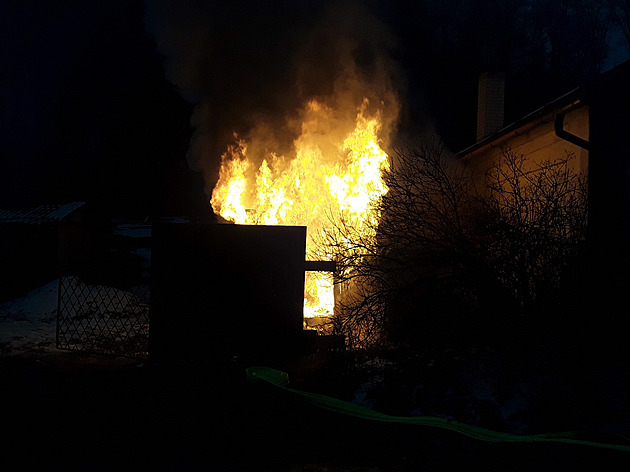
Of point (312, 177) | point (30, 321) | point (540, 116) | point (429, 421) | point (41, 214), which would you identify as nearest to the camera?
point (429, 421)

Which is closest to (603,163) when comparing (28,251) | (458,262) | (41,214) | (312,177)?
(458,262)

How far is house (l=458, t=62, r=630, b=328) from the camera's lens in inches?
234

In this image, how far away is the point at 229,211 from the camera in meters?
11.6

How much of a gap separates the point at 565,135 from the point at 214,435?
7.03m

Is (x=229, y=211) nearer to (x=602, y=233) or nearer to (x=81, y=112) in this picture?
(x=602, y=233)

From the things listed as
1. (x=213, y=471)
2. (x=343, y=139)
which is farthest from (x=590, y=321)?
(x=343, y=139)

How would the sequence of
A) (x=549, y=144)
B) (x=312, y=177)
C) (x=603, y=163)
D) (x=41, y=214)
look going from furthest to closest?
(x=41, y=214) → (x=312, y=177) → (x=549, y=144) → (x=603, y=163)

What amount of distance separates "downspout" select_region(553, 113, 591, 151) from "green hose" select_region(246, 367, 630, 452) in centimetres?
532

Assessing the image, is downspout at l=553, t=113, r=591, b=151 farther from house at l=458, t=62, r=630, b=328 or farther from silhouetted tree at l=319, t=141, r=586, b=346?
silhouetted tree at l=319, t=141, r=586, b=346

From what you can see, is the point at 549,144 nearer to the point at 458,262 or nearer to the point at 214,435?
the point at 458,262

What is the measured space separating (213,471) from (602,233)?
636cm

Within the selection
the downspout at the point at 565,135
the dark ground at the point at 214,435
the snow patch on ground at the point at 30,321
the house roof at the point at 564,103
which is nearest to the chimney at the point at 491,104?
the house roof at the point at 564,103

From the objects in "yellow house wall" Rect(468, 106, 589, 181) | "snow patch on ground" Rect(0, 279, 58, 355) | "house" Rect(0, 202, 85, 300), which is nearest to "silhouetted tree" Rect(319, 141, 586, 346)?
"yellow house wall" Rect(468, 106, 589, 181)

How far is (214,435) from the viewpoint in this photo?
439 centimetres
